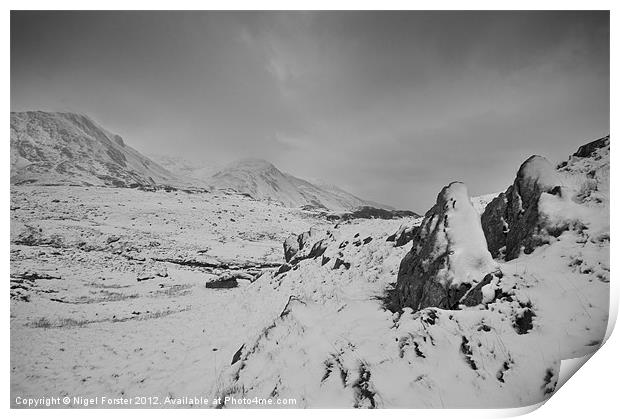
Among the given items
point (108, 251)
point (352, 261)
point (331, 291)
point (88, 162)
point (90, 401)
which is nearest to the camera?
point (90, 401)

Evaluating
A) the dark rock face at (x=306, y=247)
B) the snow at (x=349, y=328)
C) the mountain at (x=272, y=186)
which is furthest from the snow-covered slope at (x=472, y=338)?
the mountain at (x=272, y=186)

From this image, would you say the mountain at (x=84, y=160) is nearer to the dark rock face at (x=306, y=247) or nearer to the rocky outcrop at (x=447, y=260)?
the dark rock face at (x=306, y=247)

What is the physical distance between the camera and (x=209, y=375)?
662 centimetres

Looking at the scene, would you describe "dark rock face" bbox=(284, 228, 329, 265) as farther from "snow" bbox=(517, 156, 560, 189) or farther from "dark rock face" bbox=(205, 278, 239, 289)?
"snow" bbox=(517, 156, 560, 189)

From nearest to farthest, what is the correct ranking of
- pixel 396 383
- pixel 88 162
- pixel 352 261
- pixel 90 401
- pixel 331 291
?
pixel 396 383, pixel 90 401, pixel 331 291, pixel 352 261, pixel 88 162

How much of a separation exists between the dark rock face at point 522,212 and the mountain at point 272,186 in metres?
41.6

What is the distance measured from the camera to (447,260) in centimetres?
576

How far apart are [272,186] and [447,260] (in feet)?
227

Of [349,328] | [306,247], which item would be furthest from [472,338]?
[306,247]

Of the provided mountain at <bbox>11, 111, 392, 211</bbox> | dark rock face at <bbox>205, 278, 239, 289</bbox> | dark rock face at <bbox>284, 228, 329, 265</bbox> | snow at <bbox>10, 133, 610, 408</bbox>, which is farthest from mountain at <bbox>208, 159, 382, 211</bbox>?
snow at <bbox>10, 133, 610, 408</bbox>

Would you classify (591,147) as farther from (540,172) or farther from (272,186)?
(272,186)
